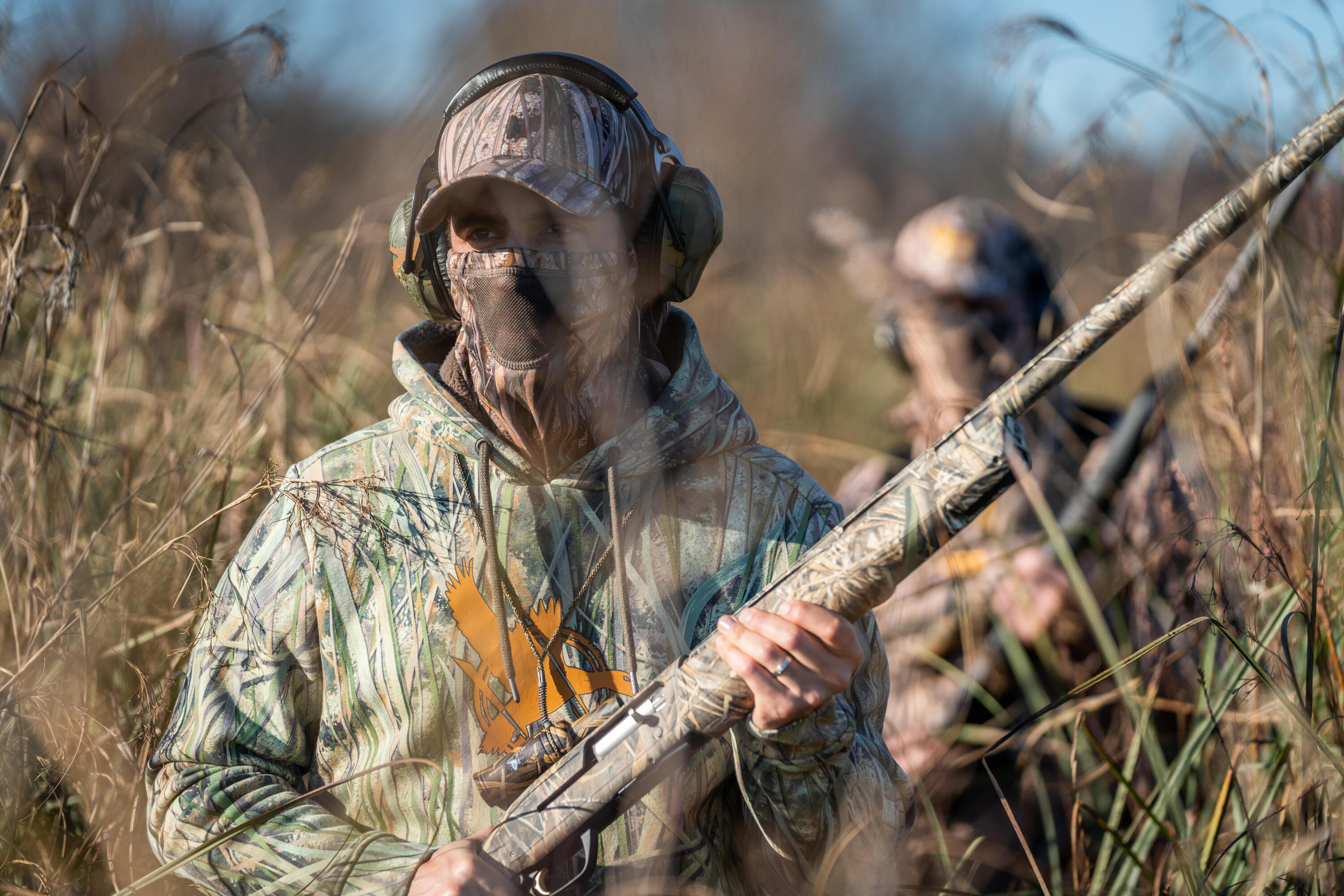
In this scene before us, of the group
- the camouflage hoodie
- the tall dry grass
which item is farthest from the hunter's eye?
the tall dry grass

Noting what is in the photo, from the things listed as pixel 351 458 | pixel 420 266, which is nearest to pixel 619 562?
pixel 351 458

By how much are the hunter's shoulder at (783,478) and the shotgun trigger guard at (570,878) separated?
66cm

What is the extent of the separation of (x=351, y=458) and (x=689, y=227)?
75 cm

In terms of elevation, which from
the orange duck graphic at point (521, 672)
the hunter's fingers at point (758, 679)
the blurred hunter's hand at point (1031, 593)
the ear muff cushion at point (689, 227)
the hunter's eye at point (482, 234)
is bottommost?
the blurred hunter's hand at point (1031, 593)

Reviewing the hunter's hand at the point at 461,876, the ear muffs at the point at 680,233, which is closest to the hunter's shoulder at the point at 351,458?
the ear muffs at the point at 680,233

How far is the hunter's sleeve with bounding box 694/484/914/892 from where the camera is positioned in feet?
4.84

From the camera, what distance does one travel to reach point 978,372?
155 inches

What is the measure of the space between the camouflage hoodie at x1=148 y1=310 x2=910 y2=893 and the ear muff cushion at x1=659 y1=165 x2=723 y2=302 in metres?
0.17

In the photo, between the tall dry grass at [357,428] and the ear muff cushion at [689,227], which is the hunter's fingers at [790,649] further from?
the ear muff cushion at [689,227]

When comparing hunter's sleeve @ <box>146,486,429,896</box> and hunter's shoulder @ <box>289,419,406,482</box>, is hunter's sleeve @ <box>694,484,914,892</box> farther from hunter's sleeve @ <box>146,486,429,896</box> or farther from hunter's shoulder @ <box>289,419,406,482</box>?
hunter's shoulder @ <box>289,419,406,482</box>

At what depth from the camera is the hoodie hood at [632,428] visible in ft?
5.38

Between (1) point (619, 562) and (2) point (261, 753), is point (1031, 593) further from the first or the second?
(2) point (261, 753)

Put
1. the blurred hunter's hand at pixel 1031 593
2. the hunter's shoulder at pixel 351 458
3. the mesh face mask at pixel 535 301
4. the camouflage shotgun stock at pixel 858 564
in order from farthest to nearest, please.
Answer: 1. the blurred hunter's hand at pixel 1031 593
2. the hunter's shoulder at pixel 351 458
3. the mesh face mask at pixel 535 301
4. the camouflage shotgun stock at pixel 858 564

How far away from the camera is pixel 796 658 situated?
136cm
